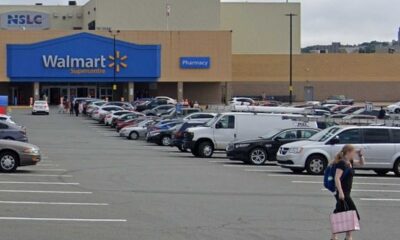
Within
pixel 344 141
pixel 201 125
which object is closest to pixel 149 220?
pixel 344 141

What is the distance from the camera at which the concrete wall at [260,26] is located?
114 metres

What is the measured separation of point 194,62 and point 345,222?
283ft

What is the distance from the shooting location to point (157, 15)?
10838cm

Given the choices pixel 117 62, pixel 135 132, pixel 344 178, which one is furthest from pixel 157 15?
pixel 344 178

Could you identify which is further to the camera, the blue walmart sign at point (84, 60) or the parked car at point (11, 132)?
the blue walmart sign at point (84, 60)

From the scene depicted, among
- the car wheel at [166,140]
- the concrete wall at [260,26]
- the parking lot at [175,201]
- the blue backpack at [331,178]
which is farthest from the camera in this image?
the concrete wall at [260,26]

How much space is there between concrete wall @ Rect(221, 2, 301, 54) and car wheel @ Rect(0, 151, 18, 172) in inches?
3597

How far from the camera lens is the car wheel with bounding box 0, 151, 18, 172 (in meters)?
24.5

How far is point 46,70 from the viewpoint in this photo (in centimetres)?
9544

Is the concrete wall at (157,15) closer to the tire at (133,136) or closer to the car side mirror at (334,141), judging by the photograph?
the tire at (133,136)

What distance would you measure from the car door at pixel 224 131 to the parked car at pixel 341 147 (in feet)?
23.4

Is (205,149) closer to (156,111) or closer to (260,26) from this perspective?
(156,111)

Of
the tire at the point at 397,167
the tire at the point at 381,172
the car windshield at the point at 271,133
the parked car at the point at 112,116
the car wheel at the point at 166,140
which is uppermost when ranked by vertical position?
the parked car at the point at 112,116

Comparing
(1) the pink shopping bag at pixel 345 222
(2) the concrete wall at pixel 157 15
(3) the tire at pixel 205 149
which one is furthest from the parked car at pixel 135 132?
(2) the concrete wall at pixel 157 15
